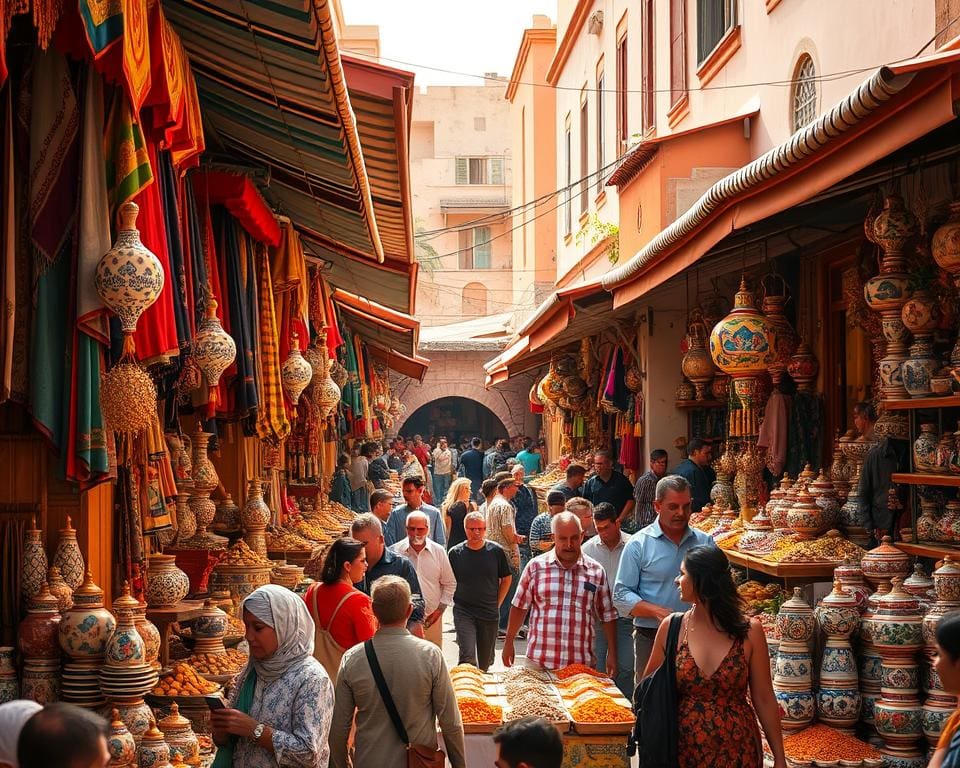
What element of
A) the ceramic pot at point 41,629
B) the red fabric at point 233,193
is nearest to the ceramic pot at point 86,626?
the ceramic pot at point 41,629

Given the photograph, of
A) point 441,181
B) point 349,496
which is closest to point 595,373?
point 349,496

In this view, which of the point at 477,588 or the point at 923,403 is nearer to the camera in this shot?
the point at 923,403

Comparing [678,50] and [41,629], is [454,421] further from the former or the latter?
[41,629]

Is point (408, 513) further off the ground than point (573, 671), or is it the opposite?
point (408, 513)

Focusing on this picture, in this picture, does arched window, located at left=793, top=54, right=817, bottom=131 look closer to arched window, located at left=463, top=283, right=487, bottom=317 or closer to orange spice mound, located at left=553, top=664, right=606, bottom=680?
orange spice mound, located at left=553, top=664, right=606, bottom=680

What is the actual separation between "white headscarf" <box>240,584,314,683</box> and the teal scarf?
40mm

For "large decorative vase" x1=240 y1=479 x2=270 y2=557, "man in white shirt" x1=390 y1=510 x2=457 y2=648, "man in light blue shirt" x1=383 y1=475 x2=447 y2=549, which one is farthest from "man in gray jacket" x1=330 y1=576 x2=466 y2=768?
"man in light blue shirt" x1=383 y1=475 x2=447 y2=549

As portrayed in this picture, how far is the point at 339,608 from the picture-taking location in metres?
5.68

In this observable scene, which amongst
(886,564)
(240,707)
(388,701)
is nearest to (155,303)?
(240,707)

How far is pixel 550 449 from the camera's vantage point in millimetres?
26328

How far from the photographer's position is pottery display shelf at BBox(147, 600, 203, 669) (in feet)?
18.3

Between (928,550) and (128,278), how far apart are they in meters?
3.87

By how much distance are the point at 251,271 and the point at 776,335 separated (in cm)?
334

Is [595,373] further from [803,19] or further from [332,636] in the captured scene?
[332,636]
